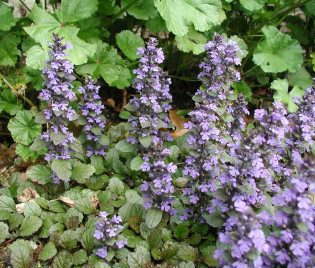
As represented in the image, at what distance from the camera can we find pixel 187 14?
12.1 ft

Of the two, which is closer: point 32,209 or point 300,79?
point 32,209

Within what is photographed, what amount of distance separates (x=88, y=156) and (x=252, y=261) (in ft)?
7.46

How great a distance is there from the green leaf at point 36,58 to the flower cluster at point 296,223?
2.66 meters

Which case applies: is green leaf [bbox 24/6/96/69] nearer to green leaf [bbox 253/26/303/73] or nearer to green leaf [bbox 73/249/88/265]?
green leaf [bbox 73/249/88/265]

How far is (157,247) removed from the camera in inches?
113

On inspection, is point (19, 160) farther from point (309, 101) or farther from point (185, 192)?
point (309, 101)

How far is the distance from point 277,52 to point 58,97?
2943 mm

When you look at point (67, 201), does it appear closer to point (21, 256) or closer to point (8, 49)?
A: point (21, 256)

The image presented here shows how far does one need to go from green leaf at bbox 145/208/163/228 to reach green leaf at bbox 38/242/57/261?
826mm

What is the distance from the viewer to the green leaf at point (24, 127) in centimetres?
371

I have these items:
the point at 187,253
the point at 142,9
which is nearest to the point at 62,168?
the point at 187,253

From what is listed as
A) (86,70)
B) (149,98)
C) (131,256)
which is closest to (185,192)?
(131,256)

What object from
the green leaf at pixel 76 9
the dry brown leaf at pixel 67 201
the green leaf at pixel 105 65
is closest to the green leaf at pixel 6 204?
the dry brown leaf at pixel 67 201

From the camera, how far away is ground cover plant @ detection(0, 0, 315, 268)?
228 cm
